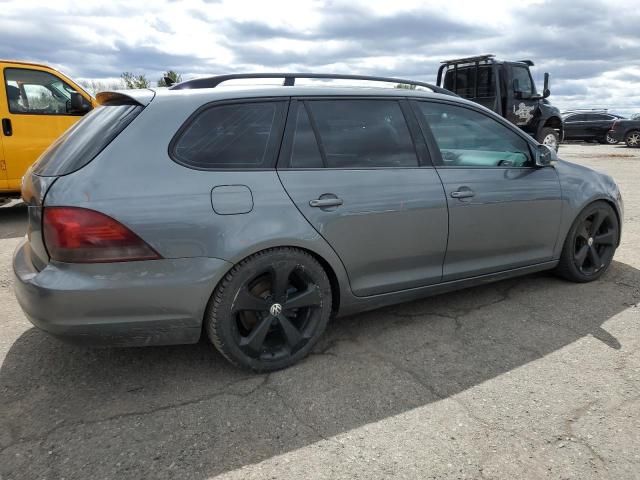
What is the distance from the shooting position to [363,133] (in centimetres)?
309

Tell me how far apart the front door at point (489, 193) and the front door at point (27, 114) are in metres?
5.21

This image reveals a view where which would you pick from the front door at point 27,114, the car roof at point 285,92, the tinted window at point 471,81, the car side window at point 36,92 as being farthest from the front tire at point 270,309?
the tinted window at point 471,81

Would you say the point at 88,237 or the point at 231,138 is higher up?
the point at 231,138

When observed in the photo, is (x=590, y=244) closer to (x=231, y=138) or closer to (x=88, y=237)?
(x=231, y=138)

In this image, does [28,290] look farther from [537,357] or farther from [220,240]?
[537,357]

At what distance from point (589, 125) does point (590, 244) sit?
20.4 m

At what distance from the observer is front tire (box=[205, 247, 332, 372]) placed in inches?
103

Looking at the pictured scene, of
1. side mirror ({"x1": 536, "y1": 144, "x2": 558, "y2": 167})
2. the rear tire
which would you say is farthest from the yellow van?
the rear tire

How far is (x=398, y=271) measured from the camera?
319 centimetres

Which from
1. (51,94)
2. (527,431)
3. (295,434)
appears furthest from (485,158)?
(51,94)

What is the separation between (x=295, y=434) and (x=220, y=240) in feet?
3.11

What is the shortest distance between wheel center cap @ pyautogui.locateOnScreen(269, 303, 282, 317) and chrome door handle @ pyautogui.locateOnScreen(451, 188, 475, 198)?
131 cm

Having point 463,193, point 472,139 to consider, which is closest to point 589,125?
point 472,139

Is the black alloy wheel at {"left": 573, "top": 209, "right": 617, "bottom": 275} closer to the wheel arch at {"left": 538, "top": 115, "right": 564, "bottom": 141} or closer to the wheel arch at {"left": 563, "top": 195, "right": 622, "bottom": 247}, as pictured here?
the wheel arch at {"left": 563, "top": 195, "right": 622, "bottom": 247}
